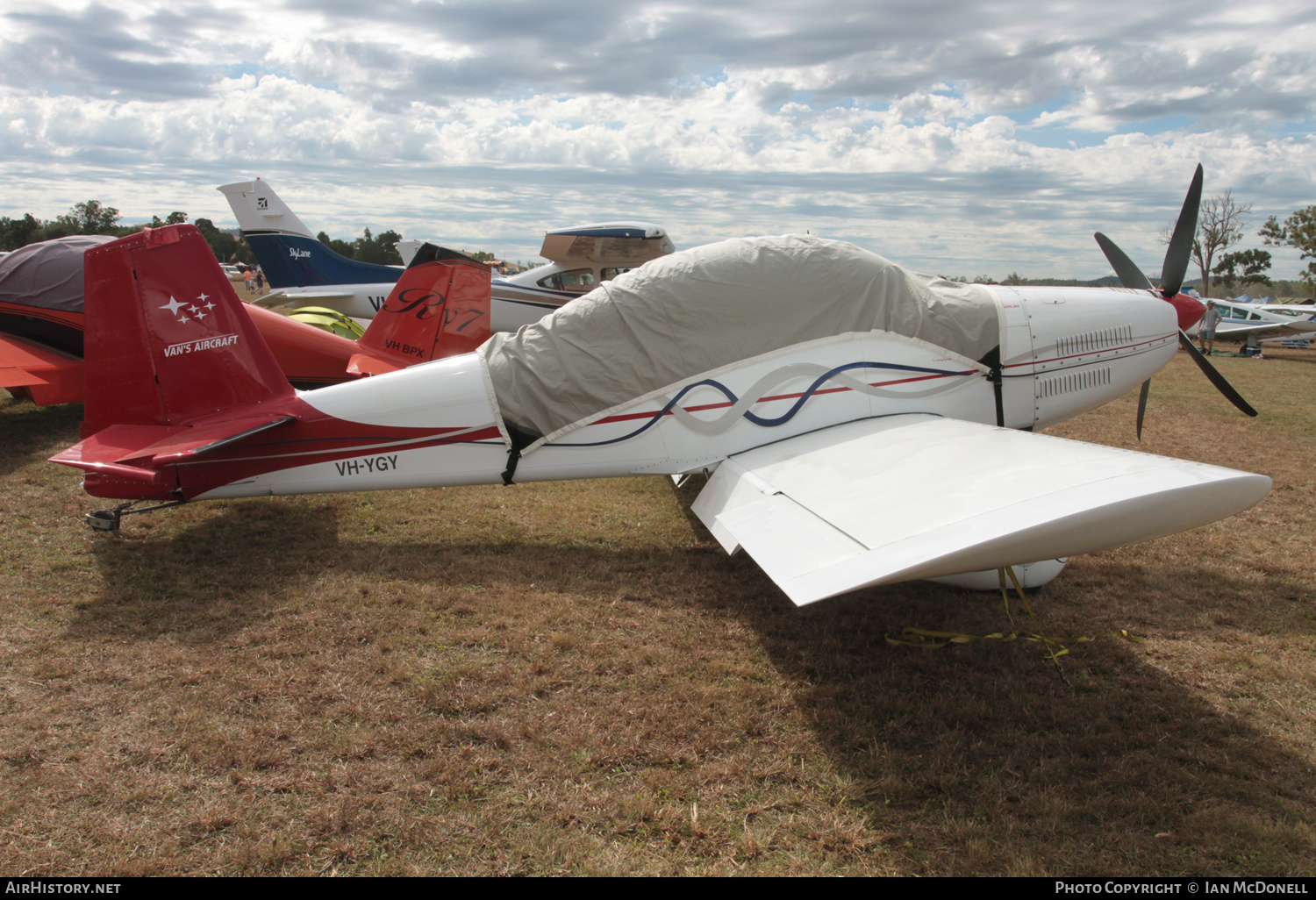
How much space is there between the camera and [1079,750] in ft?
9.34

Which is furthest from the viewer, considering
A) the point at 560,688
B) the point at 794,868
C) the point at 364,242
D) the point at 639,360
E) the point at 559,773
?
the point at 364,242

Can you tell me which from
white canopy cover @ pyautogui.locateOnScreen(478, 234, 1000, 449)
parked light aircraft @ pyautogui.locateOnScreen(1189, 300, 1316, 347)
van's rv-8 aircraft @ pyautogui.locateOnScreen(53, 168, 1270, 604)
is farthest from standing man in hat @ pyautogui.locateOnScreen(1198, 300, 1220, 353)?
white canopy cover @ pyautogui.locateOnScreen(478, 234, 1000, 449)

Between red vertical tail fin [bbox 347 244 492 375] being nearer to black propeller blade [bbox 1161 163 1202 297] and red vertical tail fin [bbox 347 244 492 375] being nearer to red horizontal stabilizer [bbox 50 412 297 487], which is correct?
red horizontal stabilizer [bbox 50 412 297 487]

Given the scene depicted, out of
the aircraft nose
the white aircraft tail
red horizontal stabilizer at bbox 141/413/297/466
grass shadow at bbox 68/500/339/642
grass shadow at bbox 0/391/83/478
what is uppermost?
the white aircraft tail

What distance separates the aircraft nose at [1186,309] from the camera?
604cm

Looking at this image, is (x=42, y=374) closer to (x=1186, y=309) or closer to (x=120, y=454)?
(x=120, y=454)

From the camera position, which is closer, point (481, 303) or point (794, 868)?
point (794, 868)

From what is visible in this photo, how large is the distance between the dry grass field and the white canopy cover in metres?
1.14

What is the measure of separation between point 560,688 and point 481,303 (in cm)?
575

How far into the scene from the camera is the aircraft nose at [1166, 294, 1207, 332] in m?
6.04

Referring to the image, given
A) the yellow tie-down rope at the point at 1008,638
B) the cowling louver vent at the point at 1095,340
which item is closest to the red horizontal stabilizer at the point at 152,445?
the yellow tie-down rope at the point at 1008,638

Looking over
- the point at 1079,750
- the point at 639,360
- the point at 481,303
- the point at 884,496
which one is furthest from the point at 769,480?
the point at 481,303

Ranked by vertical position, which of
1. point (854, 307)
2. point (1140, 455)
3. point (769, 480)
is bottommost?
point (769, 480)

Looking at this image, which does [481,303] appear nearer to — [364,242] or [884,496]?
[884,496]
